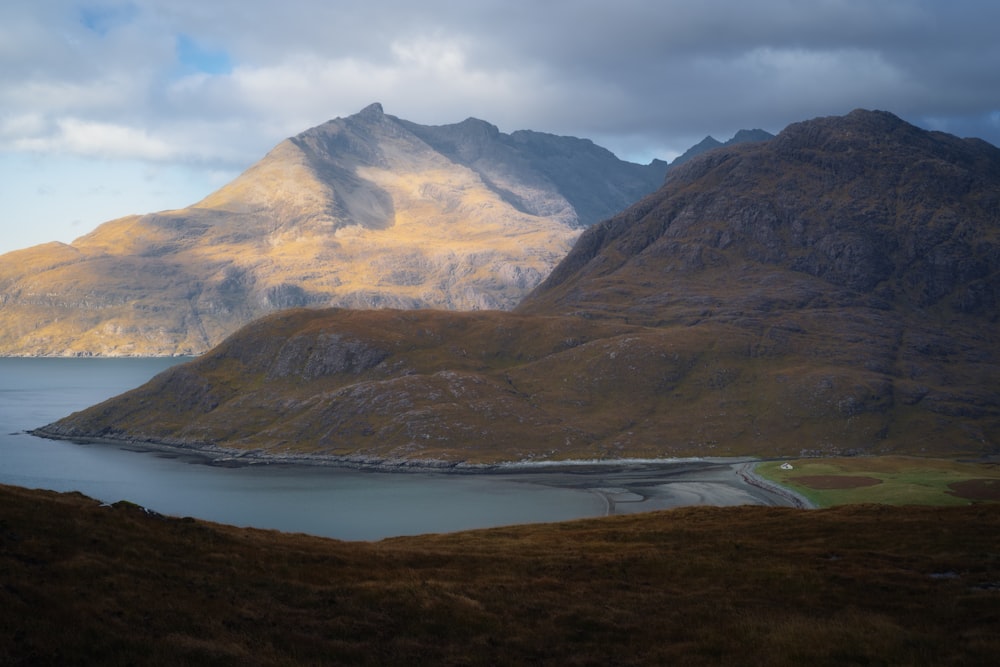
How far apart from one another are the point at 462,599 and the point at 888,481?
140043 millimetres

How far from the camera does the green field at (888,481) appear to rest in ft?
418

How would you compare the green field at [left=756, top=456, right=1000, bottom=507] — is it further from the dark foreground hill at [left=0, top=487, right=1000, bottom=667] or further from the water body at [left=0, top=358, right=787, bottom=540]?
the dark foreground hill at [left=0, top=487, right=1000, bottom=667]

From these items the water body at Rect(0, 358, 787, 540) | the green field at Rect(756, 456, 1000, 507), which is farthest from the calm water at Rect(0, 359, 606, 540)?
the green field at Rect(756, 456, 1000, 507)

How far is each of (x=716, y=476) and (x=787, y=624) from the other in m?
170

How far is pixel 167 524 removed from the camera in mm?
43375

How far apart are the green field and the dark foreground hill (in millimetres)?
79159

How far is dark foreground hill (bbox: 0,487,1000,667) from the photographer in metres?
28.8

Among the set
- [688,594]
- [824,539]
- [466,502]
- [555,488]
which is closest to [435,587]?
[688,594]

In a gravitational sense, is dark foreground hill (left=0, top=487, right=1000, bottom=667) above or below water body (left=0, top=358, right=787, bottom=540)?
above

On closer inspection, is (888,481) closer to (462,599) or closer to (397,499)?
(397,499)

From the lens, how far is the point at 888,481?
154 m

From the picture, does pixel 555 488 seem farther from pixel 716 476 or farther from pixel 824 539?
pixel 824 539

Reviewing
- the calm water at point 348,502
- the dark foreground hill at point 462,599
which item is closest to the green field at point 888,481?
the calm water at point 348,502

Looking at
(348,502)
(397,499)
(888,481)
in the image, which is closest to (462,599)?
(888,481)
